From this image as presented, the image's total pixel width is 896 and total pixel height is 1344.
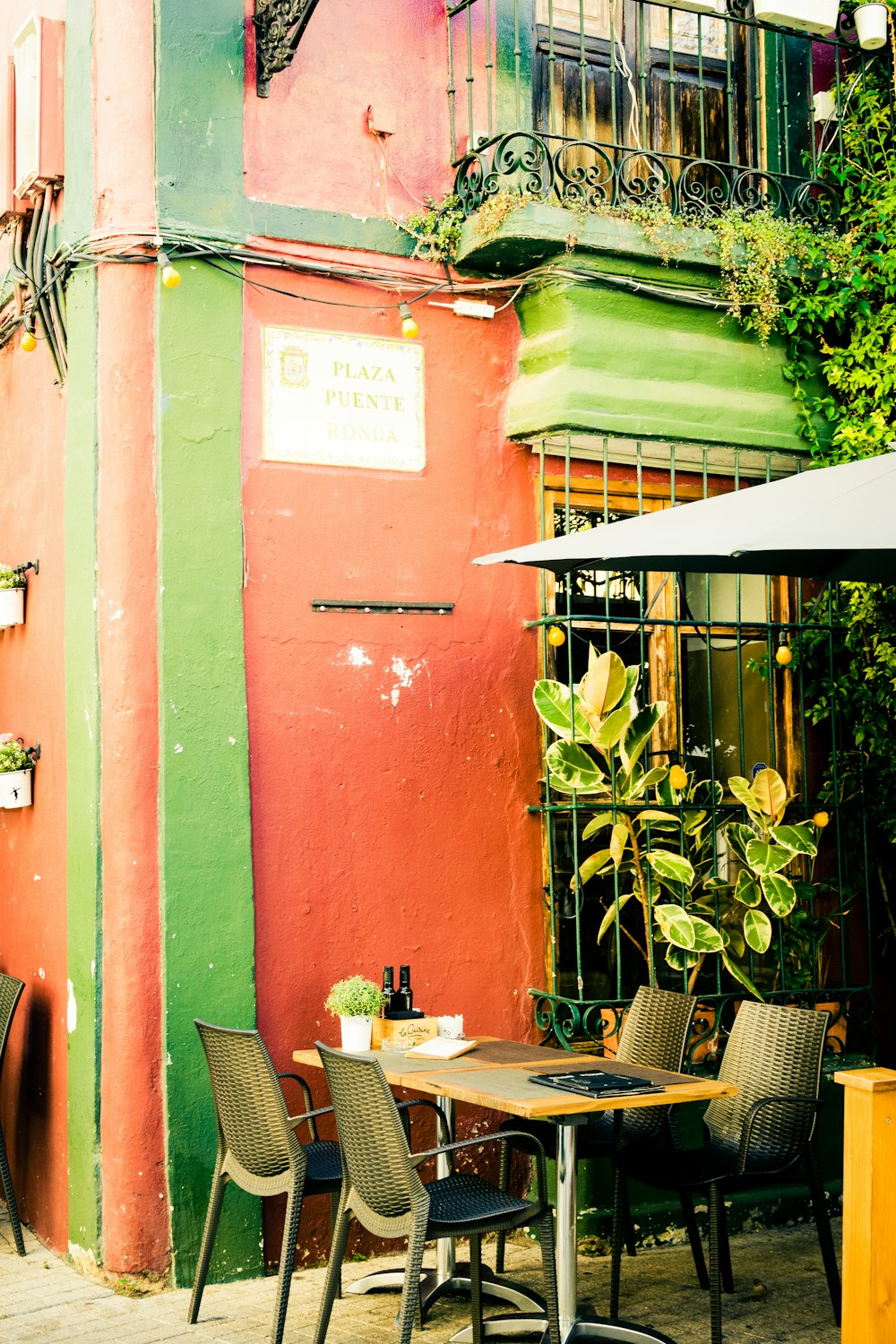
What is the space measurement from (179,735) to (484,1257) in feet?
8.22

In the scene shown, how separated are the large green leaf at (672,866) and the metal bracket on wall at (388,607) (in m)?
1.40

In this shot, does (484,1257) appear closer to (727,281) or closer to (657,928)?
(657,928)

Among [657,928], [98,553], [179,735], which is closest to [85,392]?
[98,553]

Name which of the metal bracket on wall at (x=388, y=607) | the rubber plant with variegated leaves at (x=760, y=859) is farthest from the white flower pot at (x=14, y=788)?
the rubber plant with variegated leaves at (x=760, y=859)

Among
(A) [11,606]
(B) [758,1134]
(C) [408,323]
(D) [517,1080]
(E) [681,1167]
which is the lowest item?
(E) [681,1167]

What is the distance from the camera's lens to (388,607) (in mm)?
6379

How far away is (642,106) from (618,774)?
3.31m

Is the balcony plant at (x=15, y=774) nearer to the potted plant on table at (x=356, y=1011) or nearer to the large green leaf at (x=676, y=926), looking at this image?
the potted plant on table at (x=356, y=1011)

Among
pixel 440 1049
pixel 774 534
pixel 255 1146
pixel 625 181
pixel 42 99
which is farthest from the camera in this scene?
pixel 625 181

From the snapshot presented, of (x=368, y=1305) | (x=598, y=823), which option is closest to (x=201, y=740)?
(x=598, y=823)

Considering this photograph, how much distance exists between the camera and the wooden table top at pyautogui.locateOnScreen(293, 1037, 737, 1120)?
4.59 meters

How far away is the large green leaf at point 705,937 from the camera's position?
20.4 feet

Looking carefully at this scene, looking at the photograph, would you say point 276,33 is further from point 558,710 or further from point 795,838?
point 795,838

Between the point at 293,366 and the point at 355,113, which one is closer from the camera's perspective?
the point at 293,366
